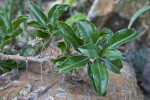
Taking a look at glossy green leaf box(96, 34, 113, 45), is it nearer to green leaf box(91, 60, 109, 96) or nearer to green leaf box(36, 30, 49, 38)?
green leaf box(91, 60, 109, 96)

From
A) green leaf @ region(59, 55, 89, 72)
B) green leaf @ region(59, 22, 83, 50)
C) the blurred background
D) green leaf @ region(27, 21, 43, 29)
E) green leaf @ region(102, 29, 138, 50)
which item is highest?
green leaf @ region(27, 21, 43, 29)

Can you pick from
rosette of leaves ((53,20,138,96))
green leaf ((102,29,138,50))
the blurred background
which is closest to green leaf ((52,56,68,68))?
rosette of leaves ((53,20,138,96))

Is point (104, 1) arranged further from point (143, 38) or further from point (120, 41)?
point (120, 41)

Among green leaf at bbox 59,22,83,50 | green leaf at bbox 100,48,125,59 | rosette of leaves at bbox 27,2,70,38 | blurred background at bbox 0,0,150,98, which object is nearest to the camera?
green leaf at bbox 100,48,125,59

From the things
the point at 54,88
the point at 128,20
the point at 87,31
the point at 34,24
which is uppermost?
the point at 34,24

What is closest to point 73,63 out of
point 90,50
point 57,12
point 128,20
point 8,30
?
point 90,50

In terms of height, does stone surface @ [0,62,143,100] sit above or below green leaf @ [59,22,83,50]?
below

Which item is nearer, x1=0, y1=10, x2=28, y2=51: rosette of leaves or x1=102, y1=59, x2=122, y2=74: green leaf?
Result: x1=102, y1=59, x2=122, y2=74: green leaf

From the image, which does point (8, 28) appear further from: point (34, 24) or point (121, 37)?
point (121, 37)
